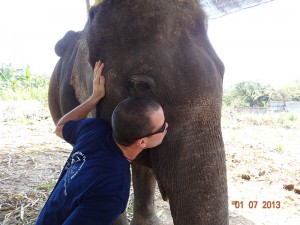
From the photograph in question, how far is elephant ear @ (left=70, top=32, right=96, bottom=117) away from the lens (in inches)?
106

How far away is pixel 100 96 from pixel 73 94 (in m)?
1.15

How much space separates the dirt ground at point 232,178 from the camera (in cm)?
445

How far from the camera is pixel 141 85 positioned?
2000 millimetres

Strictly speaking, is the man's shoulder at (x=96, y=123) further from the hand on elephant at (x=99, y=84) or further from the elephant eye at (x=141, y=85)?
the elephant eye at (x=141, y=85)

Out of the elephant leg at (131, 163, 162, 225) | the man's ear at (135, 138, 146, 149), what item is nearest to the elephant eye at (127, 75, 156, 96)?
the man's ear at (135, 138, 146, 149)

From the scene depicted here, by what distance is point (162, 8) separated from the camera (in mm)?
2092

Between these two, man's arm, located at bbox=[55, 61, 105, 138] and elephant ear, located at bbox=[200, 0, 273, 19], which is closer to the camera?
man's arm, located at bbox=[55, 61, 105, 138]

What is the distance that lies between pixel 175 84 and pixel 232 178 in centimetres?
459

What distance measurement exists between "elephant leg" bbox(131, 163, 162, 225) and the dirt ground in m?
0.44

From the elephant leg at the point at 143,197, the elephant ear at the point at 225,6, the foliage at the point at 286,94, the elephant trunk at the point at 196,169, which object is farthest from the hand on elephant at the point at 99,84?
the foliage at the point at 286,94

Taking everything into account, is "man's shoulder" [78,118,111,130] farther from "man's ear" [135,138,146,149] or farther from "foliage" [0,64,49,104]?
"foliage" [0,64,49,104]

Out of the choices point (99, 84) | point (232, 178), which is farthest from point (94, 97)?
point (232, 178)
